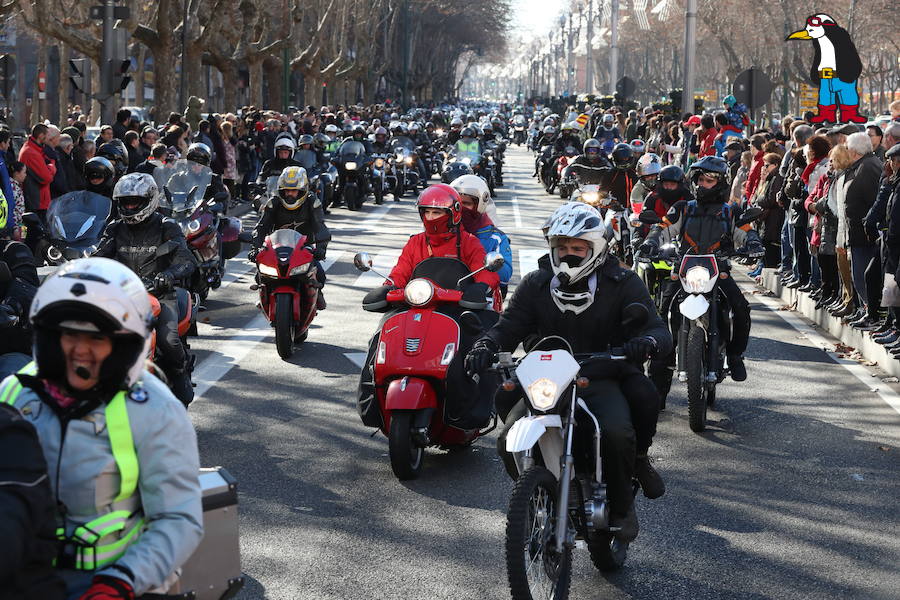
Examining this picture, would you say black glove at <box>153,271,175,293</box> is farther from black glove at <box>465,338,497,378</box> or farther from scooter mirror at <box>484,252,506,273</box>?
black glove at <box>465,338,497,378</box>

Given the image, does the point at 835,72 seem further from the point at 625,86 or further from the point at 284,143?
the point at 625,86

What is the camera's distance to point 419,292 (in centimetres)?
792

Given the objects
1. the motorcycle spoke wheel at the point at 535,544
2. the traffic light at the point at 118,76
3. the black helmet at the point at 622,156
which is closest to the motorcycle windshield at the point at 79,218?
the motorcycle spoke wheel at the point at 535,544

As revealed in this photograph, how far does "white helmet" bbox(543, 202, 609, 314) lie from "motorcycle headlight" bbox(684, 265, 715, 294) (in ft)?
11.0

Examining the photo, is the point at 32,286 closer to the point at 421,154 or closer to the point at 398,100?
the point at 421,154

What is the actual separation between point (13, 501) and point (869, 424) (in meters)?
7.19

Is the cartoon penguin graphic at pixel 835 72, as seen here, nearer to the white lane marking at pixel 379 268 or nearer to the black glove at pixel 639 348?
the white lane marking at pixel 379 268

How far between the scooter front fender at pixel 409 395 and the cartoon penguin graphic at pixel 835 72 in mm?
12554

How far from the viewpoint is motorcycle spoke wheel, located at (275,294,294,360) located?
37.3 feet

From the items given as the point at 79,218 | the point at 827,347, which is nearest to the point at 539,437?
the point at 79,218

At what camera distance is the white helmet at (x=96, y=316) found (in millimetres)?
3391

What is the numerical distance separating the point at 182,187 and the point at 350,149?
15471 millimetres

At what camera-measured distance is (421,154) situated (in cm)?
3566

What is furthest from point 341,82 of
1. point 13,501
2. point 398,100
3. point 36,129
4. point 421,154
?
point 13,501
